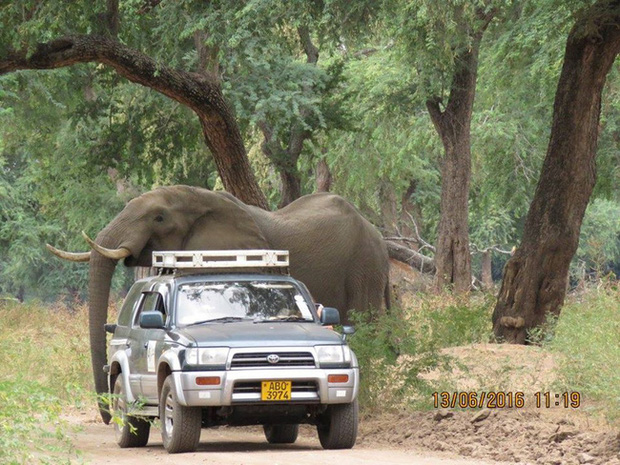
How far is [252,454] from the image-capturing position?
1234 cm

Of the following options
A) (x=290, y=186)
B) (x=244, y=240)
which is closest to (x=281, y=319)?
(x=244, y=240)

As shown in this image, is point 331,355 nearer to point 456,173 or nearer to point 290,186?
point 290,186

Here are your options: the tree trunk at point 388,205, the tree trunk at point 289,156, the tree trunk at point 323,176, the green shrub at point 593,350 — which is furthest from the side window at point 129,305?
the tree trunk at point 388,205

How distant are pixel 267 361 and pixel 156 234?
18.0 feet

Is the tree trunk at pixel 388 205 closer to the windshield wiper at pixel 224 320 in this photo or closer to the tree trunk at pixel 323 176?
the tree trunk at pixel 323 176

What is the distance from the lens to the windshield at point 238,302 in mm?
13344

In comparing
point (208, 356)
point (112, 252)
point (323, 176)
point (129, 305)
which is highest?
point (323, 176)

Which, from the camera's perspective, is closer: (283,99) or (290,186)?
(283,99)

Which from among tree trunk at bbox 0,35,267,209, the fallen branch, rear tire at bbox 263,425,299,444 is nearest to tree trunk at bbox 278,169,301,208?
tree trunk at bbox 0,35,267,209

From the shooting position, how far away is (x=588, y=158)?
20906 mm

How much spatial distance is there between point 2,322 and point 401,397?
17.0 meters

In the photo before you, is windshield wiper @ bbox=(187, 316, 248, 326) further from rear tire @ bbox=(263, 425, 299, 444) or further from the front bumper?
rear tire @ bbox=(263, 425, 299, 444)

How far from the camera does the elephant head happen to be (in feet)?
54.2
